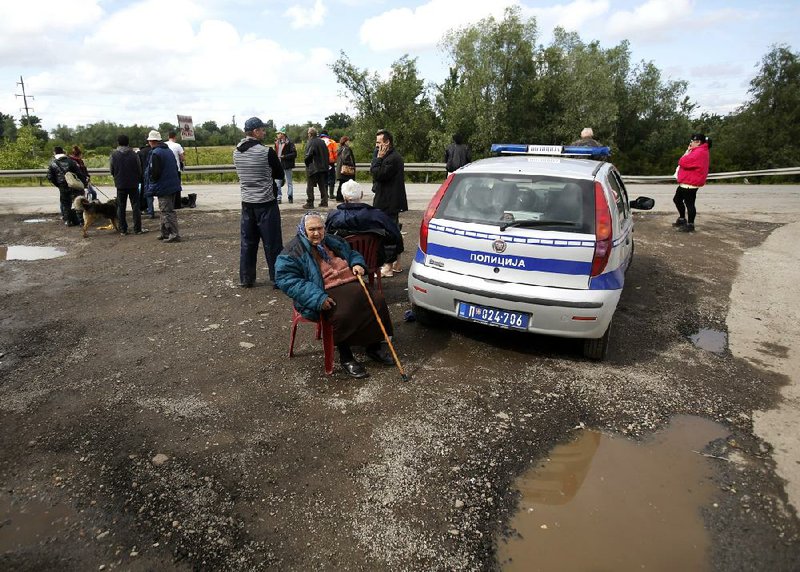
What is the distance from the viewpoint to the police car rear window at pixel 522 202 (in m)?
4.41

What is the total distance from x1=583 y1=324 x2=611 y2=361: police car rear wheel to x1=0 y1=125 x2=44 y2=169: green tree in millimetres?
32568

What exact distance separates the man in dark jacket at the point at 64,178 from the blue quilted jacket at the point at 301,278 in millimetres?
8194

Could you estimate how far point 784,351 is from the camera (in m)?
5.06

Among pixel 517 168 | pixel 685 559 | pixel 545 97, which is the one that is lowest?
pixel 685 559

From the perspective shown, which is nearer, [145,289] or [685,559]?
[685,559]

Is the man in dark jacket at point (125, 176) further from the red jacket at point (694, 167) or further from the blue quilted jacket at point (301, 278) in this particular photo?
the red jacket at point (694, 167)

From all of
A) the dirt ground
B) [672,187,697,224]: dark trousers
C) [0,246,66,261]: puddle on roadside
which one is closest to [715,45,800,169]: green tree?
[672,187,697,224]: dark trousers

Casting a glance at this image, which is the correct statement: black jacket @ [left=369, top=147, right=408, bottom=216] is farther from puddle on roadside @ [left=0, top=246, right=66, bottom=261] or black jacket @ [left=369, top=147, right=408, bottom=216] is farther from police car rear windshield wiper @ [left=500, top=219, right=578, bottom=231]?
puddle on roadside @ [left=0, top=246, right=66, bottom=261]

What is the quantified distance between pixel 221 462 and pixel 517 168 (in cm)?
346

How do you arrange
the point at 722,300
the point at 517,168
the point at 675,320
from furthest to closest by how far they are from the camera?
the point at 722,300
the point at 675,320
the point at 517,168

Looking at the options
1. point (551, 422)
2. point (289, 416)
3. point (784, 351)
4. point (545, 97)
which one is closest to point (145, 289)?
point (289, 416)

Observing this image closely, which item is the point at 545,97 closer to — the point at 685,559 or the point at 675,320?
the point at 675,320

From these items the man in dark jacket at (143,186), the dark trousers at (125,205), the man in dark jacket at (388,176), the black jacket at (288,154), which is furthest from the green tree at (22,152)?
the man in dark jacket at (388,176)

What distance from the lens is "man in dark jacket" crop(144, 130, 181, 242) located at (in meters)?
8.71
